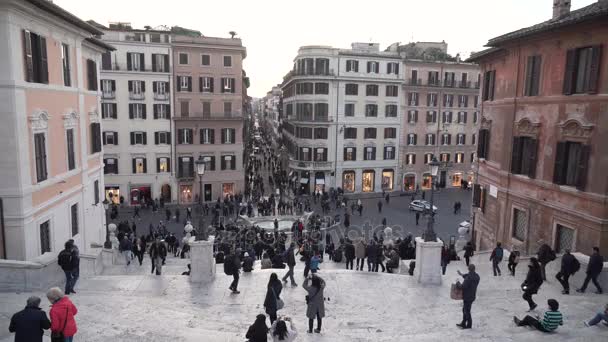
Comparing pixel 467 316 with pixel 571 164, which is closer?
pixel 467 316

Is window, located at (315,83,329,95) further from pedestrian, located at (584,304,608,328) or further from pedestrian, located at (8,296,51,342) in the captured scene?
pedestrian, located at (8,296,51,342)

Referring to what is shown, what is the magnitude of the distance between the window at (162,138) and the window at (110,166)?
400 centimetres

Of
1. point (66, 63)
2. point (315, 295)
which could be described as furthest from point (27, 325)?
point (66, 63)

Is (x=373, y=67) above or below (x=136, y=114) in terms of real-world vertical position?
above

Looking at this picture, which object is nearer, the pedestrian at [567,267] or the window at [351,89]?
the pedestrian at [567,267]

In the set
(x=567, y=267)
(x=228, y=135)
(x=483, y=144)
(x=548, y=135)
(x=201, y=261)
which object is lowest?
(x=201, y=261)

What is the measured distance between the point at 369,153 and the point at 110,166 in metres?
26.8

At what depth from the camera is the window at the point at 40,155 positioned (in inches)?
626

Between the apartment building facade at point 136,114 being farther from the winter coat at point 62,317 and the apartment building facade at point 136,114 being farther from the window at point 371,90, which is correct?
the winter coat at point 62,317

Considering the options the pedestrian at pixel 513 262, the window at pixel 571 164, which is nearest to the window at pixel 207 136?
the window at pixel 571 164

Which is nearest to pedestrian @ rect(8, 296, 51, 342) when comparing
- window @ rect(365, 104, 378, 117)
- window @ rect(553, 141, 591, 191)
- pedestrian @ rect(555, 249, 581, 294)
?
pedestrian @ rect(555, 249, 581, 294)

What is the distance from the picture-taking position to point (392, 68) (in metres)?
49.8

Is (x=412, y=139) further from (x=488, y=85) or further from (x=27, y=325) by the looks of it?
(x=27, y=325)

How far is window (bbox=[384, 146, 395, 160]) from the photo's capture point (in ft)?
169
